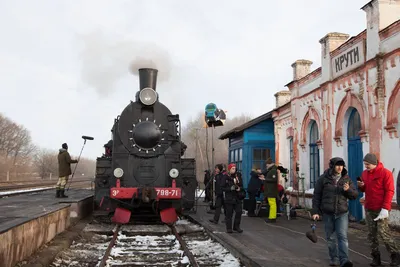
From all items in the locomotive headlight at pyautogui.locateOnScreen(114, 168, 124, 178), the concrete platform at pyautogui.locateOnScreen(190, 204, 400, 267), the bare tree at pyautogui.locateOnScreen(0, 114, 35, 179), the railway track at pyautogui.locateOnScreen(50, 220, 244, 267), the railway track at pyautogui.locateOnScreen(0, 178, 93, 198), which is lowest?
the railway track at pyautogui.locateOnScreen(50, 220, 244, 267)

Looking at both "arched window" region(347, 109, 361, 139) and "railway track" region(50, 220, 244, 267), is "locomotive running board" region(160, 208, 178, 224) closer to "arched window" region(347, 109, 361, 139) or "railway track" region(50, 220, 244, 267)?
"railway track" region(50, 220, 244, 267)

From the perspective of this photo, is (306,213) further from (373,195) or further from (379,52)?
(373,195)

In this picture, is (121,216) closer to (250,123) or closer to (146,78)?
(146,78)

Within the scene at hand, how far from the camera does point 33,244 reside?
6.73 metres

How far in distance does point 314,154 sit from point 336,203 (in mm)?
8113

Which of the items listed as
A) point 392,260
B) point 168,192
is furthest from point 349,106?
point 392,260

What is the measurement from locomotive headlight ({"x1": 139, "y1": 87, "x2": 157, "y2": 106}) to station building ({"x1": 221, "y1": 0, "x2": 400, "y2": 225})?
496 cm

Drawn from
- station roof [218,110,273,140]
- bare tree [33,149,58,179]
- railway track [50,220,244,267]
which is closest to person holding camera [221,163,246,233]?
railway track [50,220,244,267]

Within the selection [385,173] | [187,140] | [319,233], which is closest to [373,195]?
[385,173]

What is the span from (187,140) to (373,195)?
72975mm

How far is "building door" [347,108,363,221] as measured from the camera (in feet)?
35.2

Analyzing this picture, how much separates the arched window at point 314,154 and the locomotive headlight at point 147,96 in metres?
5.49

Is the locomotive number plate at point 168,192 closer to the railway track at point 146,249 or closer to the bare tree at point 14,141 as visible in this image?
the railway track at point 146,249

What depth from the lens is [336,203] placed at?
232 inches
